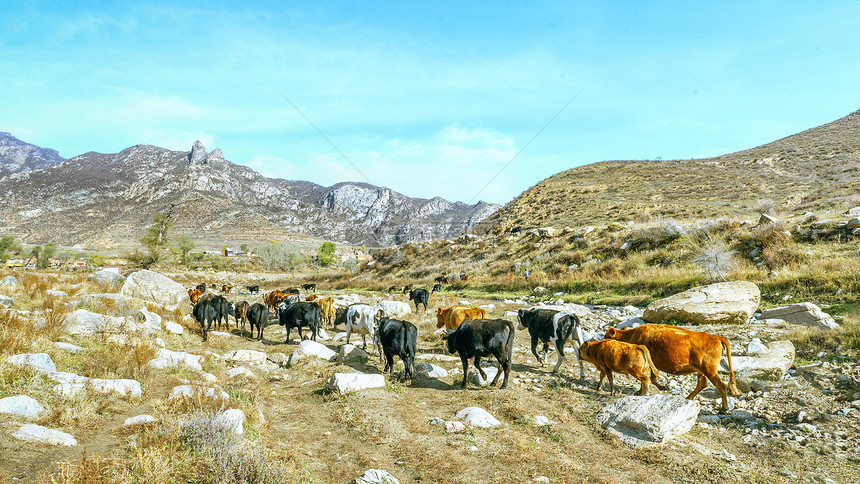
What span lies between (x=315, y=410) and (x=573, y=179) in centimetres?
7144

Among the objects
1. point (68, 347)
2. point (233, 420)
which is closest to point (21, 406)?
point (233, 420)

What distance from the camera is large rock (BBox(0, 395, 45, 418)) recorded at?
502cm

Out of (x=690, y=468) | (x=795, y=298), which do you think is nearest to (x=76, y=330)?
(x=690, y=468)

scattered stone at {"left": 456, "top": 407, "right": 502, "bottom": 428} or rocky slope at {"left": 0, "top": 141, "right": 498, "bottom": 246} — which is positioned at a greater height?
rocky slope at {"left": 0, "top": 141, "right": 498, "bottom": 246}

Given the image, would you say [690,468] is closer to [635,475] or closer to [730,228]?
[635,475]

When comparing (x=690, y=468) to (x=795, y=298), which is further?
(x=795, y=298)

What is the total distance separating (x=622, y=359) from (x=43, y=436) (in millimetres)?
8347

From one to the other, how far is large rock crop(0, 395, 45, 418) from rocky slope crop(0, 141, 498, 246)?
410 feet

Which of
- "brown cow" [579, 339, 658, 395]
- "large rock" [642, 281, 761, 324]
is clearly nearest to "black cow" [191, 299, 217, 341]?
"brown cow" [579, 339, 658, 395]

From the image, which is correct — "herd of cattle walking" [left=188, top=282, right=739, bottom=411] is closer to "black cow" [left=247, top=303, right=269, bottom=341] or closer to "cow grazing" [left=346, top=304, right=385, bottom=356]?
"cow grazing" [left=346, top=304, right=385, bottom=356]

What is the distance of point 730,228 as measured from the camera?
78.4 feet

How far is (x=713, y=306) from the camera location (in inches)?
497

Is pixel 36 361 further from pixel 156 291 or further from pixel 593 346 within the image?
pixel 156 291

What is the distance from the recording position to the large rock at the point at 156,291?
18016 millimetres
